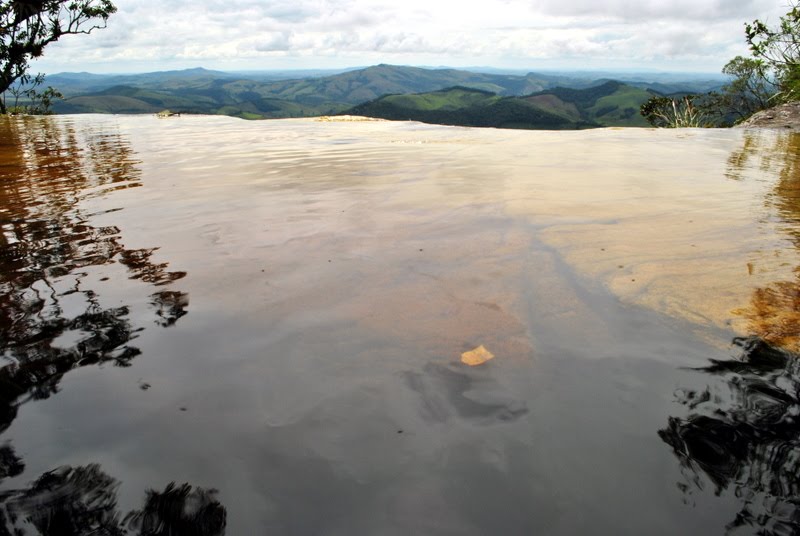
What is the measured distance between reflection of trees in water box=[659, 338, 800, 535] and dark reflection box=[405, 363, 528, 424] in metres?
0.67

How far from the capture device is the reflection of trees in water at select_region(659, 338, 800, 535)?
70.6 inches

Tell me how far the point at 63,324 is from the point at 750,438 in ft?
12.1

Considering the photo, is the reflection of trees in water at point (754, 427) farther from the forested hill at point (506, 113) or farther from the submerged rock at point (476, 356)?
the forested hill at point (506, 113)

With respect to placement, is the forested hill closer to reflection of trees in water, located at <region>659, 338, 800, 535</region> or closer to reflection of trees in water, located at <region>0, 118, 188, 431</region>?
reflection of trees in water, located at <region>0, 118, 188, 431</region>

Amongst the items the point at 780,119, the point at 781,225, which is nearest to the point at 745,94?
the point at 780,119

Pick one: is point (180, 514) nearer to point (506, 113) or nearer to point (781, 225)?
point (781, 225)

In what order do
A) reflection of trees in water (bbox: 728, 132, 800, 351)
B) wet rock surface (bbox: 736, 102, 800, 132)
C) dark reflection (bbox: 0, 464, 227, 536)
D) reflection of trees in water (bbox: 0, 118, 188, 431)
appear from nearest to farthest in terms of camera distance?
1. dark reflection (bbox: 0, 464, 227, 536)
2. reflection of trees in water (bbox: 0, 118, 188, 431)
3. reflection of trees in water (bbox: 728, 132, 800, 351)
4. wet rock surface (bbox: 736, 102, 800, 132)

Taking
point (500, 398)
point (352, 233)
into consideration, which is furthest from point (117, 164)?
point (500, 398)

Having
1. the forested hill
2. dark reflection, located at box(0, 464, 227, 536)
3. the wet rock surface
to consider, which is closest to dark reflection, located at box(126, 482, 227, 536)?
dark reflection, located at box(0, 464, 227, 536)

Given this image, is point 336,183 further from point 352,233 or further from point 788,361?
point 788,361

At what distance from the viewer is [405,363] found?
2785 mm

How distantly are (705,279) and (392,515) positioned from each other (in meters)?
3.11

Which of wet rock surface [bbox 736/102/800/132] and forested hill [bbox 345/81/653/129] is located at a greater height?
forested hill [bbox 345/81/653/129]

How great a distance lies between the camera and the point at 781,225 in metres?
5.21
